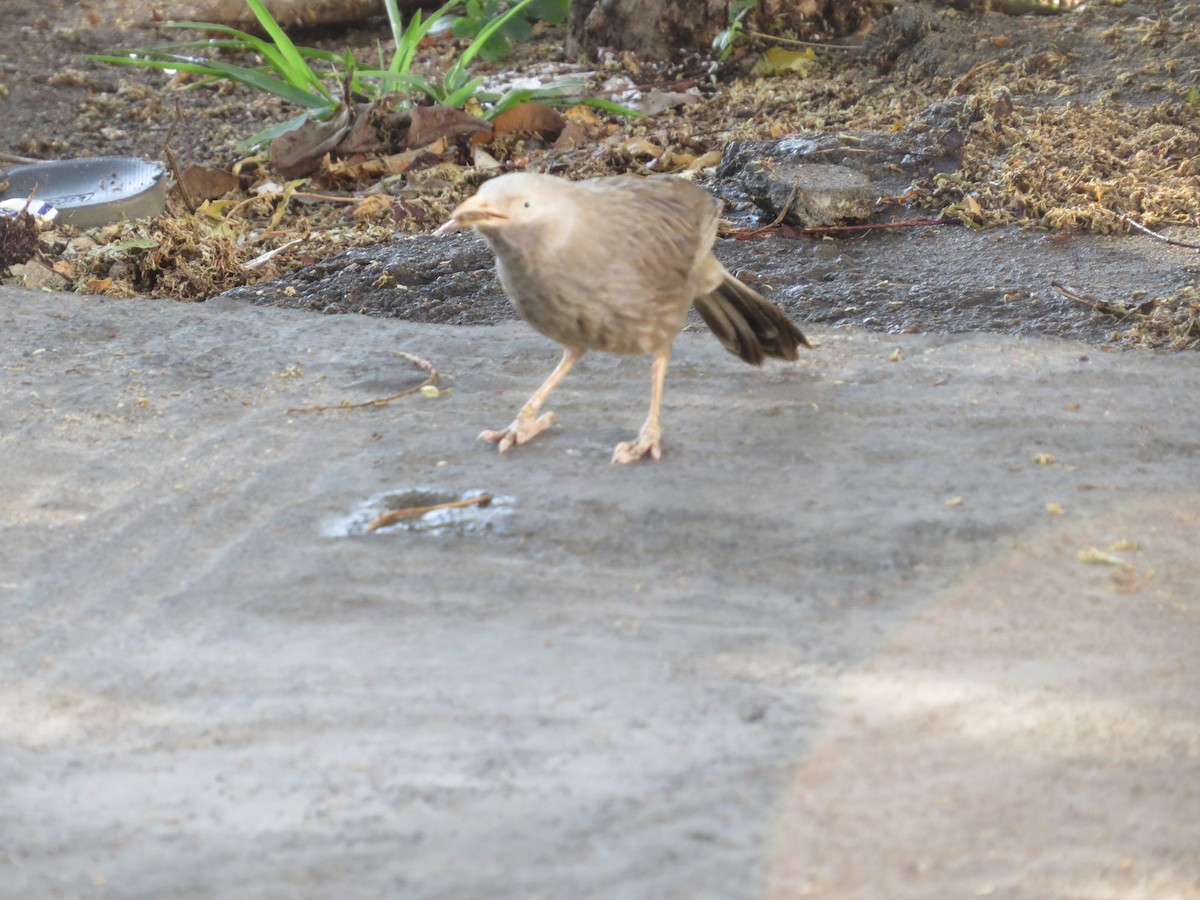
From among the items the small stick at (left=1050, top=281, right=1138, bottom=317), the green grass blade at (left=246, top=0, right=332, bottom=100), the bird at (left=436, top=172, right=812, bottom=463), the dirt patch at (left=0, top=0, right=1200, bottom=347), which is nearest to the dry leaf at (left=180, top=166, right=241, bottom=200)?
the dirt patch at (left=0, top=0, right=1200, bottom=347)

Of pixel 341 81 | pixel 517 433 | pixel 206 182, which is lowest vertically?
pixel 517 433

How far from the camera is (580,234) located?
129 inches

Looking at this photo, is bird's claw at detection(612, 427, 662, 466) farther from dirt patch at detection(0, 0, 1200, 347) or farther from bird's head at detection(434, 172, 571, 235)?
dirt patch at detection(0, 0, 1200, 347)

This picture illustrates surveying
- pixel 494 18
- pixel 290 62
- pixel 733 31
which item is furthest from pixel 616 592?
pixel 494 18

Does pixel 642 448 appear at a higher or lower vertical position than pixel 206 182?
lower

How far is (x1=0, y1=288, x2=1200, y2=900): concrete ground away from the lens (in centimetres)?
212

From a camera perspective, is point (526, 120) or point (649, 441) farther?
point (526, 120)

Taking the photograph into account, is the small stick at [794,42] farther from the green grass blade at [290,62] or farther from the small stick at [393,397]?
the small stick at [393,397]

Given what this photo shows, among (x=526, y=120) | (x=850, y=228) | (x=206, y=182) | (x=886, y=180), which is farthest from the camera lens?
(x=526, y=120)

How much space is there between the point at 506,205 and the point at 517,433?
820mm

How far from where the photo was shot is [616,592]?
2.94m

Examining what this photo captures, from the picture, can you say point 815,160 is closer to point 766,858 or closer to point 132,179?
point 132,179

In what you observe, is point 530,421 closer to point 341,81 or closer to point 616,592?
point 616,592

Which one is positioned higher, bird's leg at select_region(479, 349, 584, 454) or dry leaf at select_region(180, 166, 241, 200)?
dry leaf at select_region(180, 166, 241, 200)
